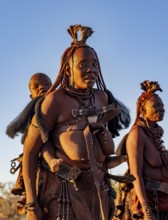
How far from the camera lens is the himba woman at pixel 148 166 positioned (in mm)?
6285

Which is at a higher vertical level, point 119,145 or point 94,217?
point 119,145

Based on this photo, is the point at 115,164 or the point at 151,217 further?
the point at 151,217

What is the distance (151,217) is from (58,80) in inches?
91.7

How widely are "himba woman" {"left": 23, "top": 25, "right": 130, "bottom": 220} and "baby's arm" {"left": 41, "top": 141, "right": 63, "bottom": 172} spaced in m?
0.05

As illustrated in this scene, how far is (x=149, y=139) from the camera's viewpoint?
650 centimetres

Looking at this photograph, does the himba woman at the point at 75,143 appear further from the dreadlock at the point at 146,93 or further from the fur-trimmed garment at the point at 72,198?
the dreadlock at the point at 146,93

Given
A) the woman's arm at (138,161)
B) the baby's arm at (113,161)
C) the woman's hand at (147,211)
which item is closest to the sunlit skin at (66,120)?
the baby's arm at (113,161)

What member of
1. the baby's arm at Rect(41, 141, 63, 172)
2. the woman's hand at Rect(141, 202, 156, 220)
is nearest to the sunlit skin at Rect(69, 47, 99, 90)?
the baby's arm at Rect(41, 141, 63, 172)

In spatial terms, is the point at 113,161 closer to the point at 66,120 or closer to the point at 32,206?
the point at 66,120

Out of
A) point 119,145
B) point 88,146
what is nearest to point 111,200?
point 88,146

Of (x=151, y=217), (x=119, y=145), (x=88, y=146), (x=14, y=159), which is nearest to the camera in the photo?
(x=88, y=146)

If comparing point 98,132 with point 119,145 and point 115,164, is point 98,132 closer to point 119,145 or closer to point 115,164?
point 115,164

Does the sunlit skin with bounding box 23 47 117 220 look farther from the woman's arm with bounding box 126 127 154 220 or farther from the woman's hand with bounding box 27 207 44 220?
the woman's arm with bounding box 126 127 154 220

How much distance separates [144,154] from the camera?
21.1 ft
